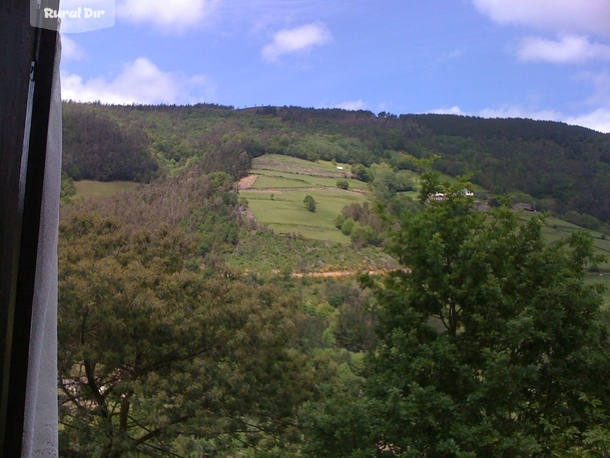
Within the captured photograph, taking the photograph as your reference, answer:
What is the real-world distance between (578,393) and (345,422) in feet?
5.91

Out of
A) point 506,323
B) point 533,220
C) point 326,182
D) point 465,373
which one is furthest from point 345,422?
point 326,182

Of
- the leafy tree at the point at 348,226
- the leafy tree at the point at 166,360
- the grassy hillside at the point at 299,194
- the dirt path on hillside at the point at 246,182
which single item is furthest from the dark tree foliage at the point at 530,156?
the dirt path on hillside at the point at 246,182

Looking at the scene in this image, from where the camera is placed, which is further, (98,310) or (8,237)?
(98,310)

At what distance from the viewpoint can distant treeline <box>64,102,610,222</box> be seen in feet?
27.2

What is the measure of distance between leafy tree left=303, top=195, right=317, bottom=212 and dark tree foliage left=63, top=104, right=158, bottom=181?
3018 mm

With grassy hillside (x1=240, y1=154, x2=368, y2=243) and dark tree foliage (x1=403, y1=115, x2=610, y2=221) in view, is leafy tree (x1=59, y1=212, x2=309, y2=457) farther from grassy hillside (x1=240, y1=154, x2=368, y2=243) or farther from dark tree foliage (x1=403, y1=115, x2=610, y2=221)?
grassy hillside (x1=240, y1=154, x2=368, y2=243)

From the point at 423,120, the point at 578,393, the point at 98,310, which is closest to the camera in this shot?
the point at 578,393

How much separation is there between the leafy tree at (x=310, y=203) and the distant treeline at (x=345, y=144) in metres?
1.26

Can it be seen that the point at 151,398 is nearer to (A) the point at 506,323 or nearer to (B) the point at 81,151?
(A) the point at 506,323

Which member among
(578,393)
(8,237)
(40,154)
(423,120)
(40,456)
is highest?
(423,120)

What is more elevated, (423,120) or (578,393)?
(423,120)

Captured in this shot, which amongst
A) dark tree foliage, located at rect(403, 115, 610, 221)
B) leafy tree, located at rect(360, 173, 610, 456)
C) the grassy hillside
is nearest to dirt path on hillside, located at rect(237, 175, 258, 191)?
the grassy hillside

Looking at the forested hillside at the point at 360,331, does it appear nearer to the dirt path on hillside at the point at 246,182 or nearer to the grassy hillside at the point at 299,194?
the grassy hillside at the point at 299,194

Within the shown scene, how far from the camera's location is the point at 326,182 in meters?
12.4
